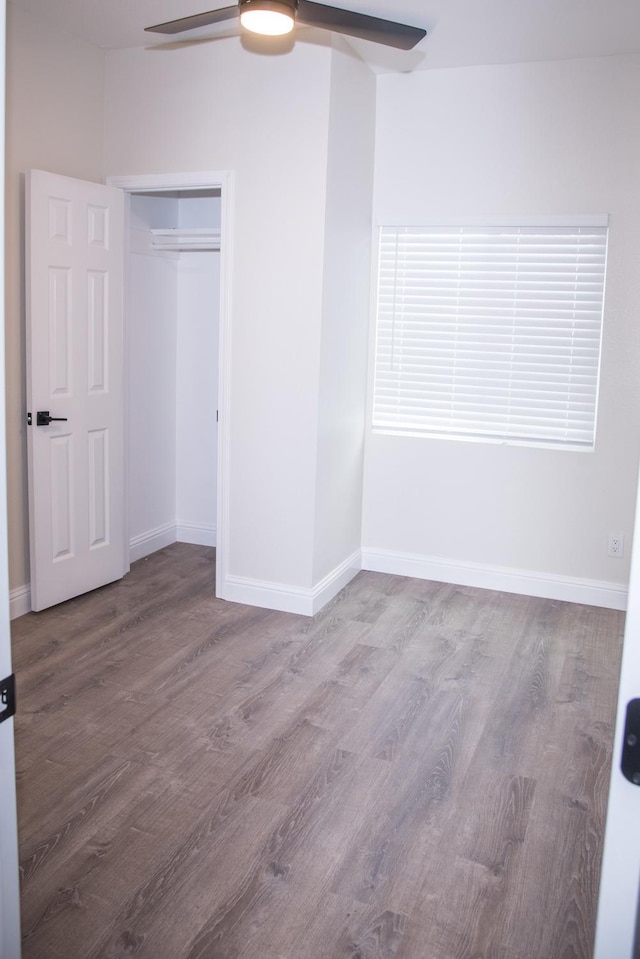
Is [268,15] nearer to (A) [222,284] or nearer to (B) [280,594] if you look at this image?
(A) [222,284]

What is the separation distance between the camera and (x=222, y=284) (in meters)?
4.04

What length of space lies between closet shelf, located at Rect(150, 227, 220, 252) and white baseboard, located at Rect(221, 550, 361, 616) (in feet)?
6.53

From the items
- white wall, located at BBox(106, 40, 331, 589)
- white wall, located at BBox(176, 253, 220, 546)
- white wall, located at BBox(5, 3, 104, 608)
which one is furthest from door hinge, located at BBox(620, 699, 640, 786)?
white wall, located at BBox(176, 253, 220, 546)

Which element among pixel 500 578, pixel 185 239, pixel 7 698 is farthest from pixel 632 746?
pixel 185 239

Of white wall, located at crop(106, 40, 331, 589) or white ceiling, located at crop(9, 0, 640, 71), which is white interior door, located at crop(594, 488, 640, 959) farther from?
white ceiling, located at crop(9, 0, 640, 71)

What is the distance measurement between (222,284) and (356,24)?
150 centimetres

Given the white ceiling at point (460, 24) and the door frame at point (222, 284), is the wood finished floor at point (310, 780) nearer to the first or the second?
the door frame at point (222, 284)

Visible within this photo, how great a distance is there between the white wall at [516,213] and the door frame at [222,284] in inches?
39.2

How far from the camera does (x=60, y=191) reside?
377 cm

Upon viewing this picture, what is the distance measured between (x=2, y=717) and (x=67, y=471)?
3057 mm

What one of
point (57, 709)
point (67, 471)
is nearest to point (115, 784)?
point (57, 709)

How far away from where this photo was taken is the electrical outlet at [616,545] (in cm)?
427

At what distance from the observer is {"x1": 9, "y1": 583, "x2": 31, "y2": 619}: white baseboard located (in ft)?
12.5

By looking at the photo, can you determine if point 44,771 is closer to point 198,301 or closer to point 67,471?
point 67,471
